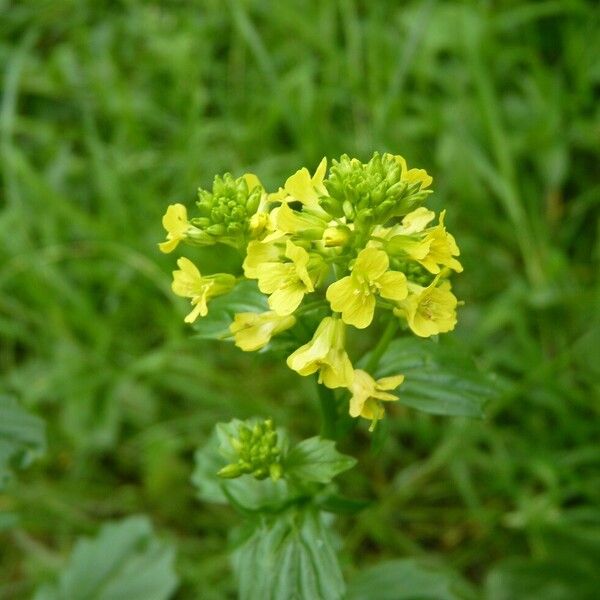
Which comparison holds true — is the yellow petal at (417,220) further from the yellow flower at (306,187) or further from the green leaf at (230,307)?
the green leaf at (230,307)

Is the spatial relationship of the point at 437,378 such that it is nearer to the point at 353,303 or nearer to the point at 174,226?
the point at 353,303

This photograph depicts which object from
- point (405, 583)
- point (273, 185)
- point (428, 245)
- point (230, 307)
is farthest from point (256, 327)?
point (273, 185)

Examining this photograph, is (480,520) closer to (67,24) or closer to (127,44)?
(127,44)

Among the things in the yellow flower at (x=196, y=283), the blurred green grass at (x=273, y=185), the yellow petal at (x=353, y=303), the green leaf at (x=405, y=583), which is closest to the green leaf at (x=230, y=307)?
the yellow flower at (x=196, y=283)

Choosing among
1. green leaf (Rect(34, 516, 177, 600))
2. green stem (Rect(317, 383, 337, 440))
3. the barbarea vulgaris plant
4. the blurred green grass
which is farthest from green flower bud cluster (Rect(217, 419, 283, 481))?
the blurred green grass

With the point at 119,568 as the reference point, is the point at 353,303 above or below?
above

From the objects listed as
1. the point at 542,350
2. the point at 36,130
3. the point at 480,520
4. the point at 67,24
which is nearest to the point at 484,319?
the point at 542,350

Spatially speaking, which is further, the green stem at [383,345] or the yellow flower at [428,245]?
the green stem at [383,345]

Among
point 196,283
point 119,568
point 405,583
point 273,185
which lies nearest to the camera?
point 196,283
